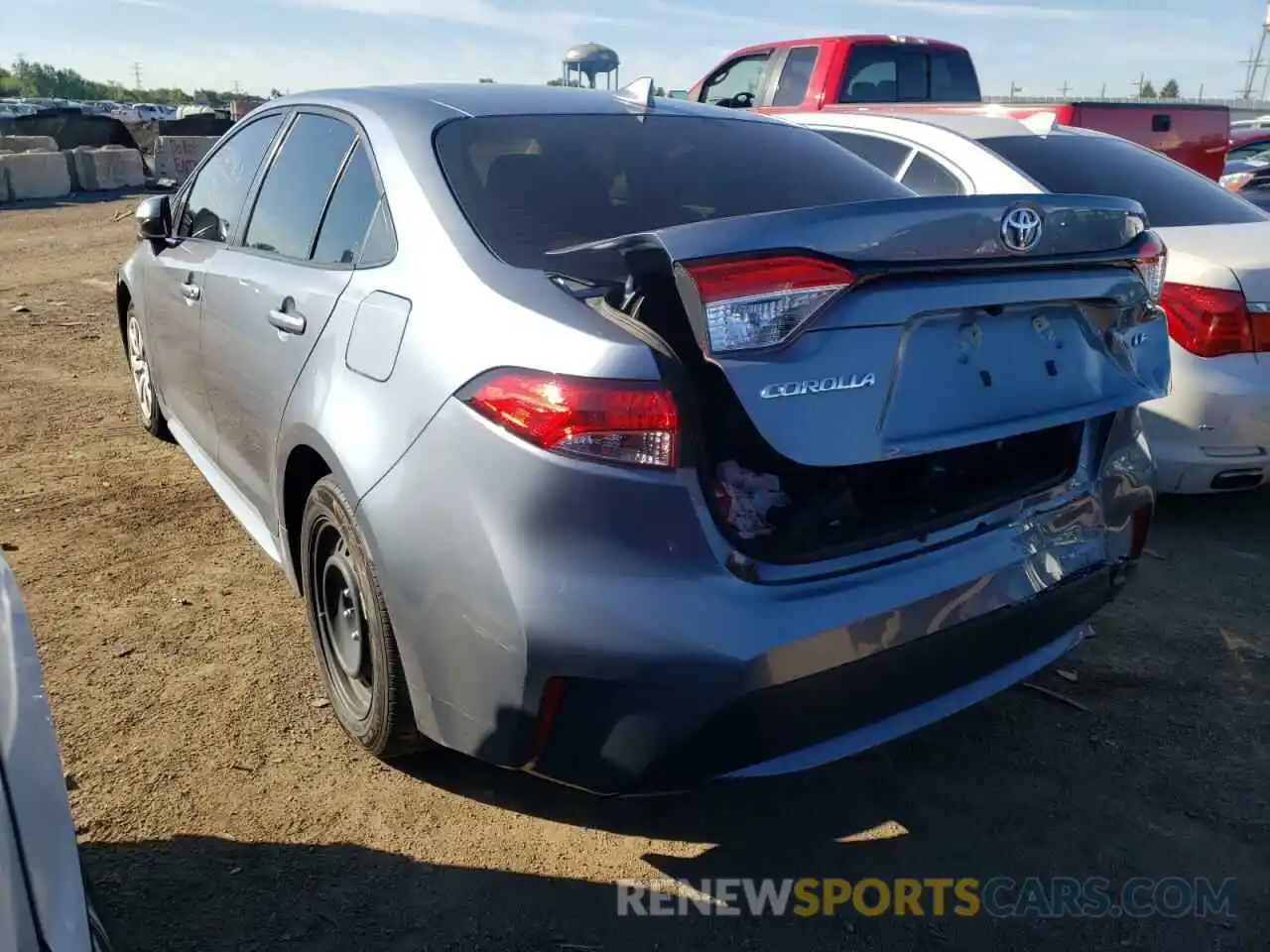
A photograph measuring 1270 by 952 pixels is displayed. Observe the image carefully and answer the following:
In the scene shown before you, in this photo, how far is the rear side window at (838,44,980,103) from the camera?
8.23m

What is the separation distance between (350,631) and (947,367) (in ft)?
5.32

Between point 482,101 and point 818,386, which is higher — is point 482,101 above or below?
above

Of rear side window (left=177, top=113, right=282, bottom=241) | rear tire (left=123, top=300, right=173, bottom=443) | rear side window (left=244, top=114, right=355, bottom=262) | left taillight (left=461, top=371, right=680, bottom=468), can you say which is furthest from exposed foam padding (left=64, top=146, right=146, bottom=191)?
left taillight (left=461, top=371, right=680, bottom=468)

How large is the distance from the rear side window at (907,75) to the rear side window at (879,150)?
3058 mm

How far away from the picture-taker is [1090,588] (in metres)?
2.51

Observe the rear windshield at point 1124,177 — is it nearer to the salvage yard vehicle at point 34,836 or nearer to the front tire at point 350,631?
the front tire at point 350,631

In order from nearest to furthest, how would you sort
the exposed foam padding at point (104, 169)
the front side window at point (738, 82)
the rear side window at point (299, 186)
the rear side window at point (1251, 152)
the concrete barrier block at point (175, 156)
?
the rear side window at point (299, 186) < the front side window at point (738, 82) < the rear side window at point (1251, 152) < the exposed foam padding at point (104, 169) < the concrete barrier block at point (175, 156)

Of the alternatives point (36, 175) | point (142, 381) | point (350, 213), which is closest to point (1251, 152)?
point (142, 381)

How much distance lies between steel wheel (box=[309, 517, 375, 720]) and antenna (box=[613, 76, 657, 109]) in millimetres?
1606

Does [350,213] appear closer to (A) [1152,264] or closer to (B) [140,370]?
(A) [1152,264]

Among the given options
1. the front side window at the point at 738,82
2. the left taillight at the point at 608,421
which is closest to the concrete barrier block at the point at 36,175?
the front side window at the point at 738,82

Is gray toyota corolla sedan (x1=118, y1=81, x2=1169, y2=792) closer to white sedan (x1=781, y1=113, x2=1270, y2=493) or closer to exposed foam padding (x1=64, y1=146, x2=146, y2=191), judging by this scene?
white sedan (x1=781, y1=113, x2=1270, y2=493)

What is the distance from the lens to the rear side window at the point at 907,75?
8234 millimetres

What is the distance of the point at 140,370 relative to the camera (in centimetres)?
513
